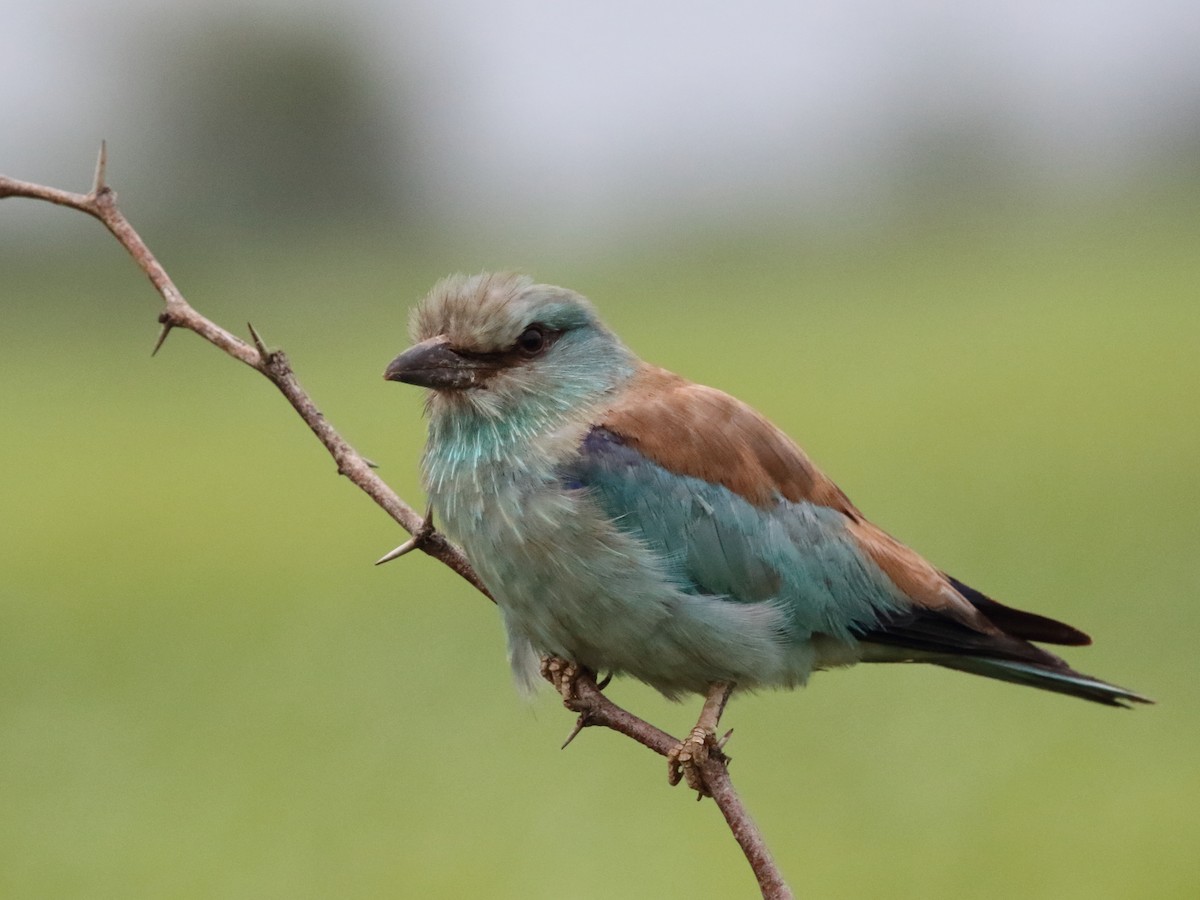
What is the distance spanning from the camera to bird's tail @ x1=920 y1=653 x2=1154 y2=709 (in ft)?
12.7

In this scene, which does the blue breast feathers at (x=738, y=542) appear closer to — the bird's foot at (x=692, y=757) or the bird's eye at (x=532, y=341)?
the bird's eye at (x=532, y=341)

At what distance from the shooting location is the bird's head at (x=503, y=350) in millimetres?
3854

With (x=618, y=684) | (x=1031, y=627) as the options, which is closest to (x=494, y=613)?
(x=618, y=684)

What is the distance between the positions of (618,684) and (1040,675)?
23.3 feet

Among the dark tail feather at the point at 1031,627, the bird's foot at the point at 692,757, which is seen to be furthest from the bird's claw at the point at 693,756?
the dark tail feather at the point at 1031,627

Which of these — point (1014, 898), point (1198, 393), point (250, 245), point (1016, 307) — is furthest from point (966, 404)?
point (250, 245)

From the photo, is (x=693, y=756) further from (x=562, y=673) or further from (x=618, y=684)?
(x=618, y=684)

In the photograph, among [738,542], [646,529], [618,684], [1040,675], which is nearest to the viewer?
[646,529]

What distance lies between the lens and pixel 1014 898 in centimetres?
841

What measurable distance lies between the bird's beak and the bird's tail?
1.34 m

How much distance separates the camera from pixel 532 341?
13.1 ft

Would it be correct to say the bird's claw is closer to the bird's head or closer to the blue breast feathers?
the blue breast feathers

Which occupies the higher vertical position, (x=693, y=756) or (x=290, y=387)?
(x=290, y=387)

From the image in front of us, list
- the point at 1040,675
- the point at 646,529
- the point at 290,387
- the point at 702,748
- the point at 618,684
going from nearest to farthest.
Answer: the point at 290,387 < the point at 702,748 < the point at 646,529 < the point at 1040,675 < the point at 618,684
